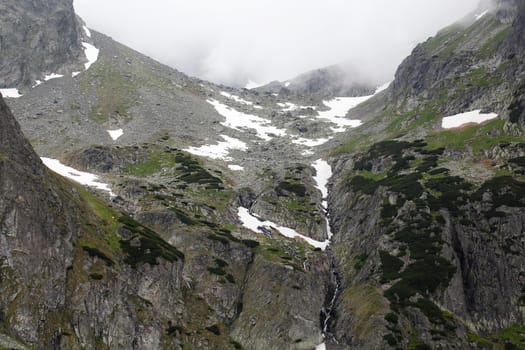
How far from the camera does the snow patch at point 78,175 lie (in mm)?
88494

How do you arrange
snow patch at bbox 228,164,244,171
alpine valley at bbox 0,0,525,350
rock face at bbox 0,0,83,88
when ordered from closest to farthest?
alpine valley at bbox 0,0,525,350
snow patch at bbox 228,164,244,171
rock face at bbox 0,0,83,88

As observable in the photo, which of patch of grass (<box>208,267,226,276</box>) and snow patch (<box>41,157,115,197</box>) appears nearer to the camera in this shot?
patch of grass (<box>208,267,226,276</box>)

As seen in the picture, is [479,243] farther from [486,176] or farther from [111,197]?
[111,197]

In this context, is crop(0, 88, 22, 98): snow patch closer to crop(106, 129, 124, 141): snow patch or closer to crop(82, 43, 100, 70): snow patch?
crop(82, 43, 100, 70): snow patch

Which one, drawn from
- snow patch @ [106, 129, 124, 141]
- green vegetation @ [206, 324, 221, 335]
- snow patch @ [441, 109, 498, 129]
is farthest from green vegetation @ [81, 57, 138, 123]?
green vegetation @ [206, 324, 221, 335]

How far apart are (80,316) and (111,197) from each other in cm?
3843

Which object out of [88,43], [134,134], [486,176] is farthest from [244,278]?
[88,43]

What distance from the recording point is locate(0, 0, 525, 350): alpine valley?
50.5 meters

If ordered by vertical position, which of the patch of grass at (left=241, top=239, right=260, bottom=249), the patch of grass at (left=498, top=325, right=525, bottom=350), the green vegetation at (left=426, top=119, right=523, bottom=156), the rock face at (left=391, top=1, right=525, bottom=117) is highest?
the rock face at (left=391, top=1, right=525, bottom=117)

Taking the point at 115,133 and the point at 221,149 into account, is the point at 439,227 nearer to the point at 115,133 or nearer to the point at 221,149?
the point at 221,149

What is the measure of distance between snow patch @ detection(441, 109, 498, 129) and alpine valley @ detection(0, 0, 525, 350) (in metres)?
0.51

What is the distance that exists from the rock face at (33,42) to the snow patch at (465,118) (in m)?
130

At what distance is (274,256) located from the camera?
236 ft

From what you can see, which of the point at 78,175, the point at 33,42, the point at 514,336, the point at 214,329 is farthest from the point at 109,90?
the point at 514,336
